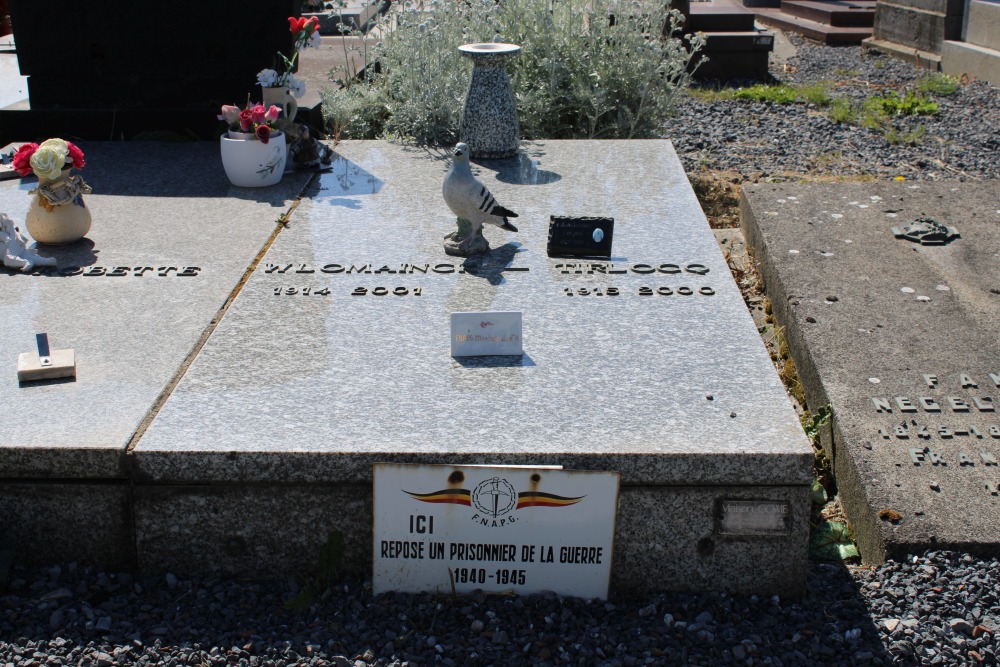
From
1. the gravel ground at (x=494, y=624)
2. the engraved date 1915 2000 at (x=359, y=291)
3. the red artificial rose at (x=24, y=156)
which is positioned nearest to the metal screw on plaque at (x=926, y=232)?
the gravel ground at (x=494, y=624)

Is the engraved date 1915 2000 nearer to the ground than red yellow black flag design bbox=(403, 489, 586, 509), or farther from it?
farther from it

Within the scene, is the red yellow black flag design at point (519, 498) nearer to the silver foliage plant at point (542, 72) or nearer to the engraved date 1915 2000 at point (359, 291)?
the engraved date 1915 2000 at point (359, 291)

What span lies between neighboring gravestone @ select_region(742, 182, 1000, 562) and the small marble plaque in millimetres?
375

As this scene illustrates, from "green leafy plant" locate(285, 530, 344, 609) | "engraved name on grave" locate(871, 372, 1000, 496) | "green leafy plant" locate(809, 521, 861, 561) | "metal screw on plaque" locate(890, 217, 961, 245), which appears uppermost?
"metal screw on plaque" locate(890, 217, 961, 245)

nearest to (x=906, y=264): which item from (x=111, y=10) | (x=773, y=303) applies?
(x=773, y=303)

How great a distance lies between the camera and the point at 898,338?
11.9 feet

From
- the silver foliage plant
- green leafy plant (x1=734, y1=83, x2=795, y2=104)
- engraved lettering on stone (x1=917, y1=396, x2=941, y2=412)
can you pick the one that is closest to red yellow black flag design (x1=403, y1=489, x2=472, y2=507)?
engraved lettering on stone (x1=917, y1=396, x2=941, y2=412)

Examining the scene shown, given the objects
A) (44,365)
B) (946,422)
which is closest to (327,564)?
(44,365)

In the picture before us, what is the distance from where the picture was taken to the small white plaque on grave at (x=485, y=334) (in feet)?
9.37

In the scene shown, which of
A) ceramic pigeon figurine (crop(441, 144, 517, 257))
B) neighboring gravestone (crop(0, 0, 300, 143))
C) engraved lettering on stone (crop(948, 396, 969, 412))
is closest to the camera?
engraved lettering on stone (crop(948, 396, 969, 412))

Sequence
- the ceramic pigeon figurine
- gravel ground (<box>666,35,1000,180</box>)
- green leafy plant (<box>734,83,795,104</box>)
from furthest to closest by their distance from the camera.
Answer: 1. green leafy plant (<box>734,83,795,104</box>)
2. gravel ground (<box>666,35,1000,180</box>)
3. the ceramic pigeon figurine

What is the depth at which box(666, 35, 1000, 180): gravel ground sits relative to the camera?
6.55 m

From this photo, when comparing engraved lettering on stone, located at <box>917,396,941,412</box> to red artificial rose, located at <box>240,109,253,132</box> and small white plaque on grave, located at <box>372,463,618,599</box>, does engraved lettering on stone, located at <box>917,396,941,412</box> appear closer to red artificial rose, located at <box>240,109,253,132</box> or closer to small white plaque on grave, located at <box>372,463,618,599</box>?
small white plaque on grave, located at <box>372,463,618,599</box>

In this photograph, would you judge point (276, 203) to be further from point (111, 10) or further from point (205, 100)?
point (111, 10)
